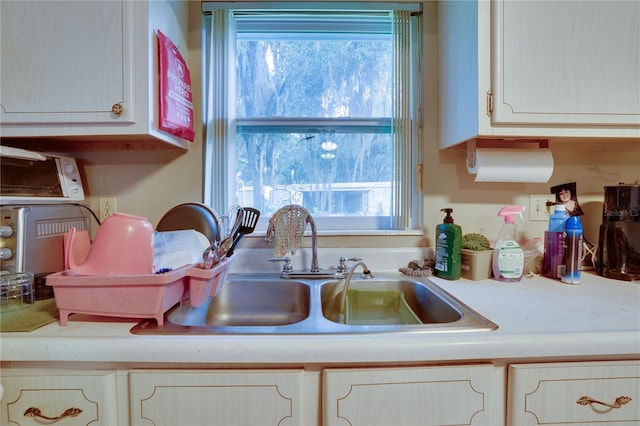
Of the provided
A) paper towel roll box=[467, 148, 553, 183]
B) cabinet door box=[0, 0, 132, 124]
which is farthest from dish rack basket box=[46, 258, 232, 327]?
paper towel roll box=[467, 148, 553, 183]

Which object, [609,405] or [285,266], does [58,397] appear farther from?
[609,405]

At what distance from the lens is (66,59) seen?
95 centimetres

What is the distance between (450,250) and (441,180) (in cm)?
34

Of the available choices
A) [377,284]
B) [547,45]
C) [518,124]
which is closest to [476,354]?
[377,284]

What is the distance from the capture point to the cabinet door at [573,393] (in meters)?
0.69

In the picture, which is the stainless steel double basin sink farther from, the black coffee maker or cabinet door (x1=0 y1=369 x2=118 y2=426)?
the black coffee maker

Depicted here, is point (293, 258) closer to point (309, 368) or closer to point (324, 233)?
point (324, 233)

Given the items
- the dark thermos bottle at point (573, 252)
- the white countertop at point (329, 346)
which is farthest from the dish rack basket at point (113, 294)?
the dark thermos bottle at point (573, 252)

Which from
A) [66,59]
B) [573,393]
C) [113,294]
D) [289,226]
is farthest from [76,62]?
[573,393]

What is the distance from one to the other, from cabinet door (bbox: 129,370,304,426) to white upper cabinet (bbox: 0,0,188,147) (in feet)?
2.39

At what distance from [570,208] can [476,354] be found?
1000 millimetres

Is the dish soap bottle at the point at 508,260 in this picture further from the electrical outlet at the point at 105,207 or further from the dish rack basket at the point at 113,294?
the electrical outlet at the point at 105,207

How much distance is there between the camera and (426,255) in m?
1.28

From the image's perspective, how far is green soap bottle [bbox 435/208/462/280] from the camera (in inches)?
43.5
